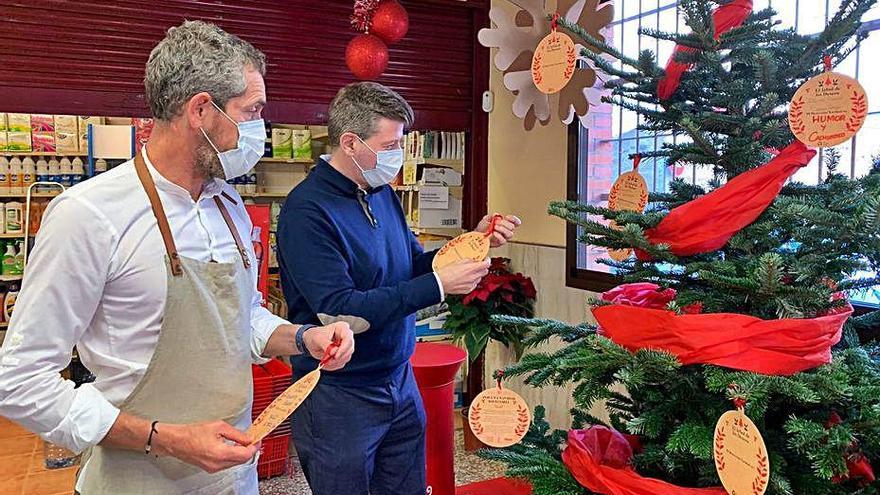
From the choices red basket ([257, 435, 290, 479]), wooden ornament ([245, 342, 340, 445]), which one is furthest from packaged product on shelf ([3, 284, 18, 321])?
wooden ornament ([245, 342, 340, 445])

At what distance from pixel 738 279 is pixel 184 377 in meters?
1.11

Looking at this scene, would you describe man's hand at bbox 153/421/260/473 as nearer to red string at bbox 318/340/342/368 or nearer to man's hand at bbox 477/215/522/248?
red string at bbox 318/340/342/368

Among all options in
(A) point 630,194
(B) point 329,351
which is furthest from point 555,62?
(B) point 329,351

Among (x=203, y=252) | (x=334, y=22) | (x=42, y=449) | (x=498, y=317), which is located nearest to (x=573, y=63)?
(x=498, y=317)

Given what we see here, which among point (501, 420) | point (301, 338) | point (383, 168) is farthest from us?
point (383, 168)

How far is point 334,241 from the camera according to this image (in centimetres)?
195

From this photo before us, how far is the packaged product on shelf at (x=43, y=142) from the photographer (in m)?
5.43

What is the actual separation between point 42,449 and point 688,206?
420cm

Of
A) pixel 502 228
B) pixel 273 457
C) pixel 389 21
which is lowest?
pixel 273 457

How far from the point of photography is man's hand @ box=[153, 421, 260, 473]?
1.28 meters

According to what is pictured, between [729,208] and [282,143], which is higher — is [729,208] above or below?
below

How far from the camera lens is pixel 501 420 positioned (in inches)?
59.3

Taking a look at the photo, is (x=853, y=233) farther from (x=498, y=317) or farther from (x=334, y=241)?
(x=334, y=241)

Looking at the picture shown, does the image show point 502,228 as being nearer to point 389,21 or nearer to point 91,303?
point 91,303
